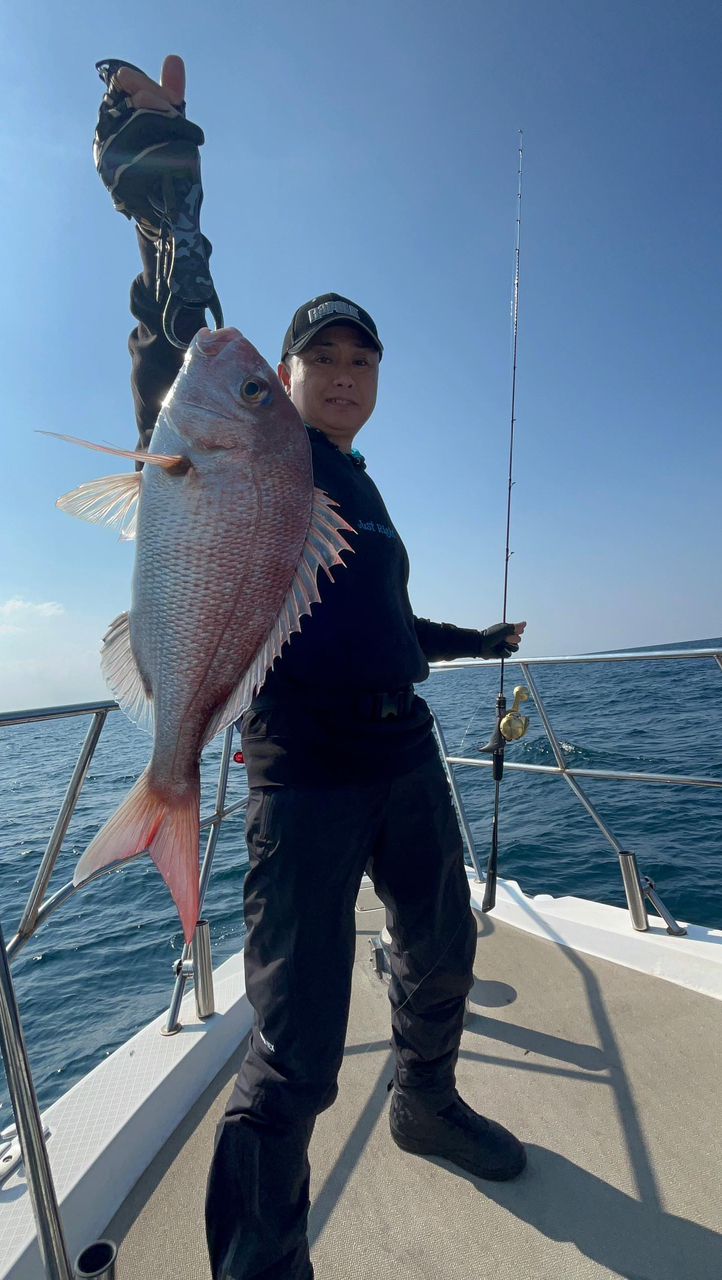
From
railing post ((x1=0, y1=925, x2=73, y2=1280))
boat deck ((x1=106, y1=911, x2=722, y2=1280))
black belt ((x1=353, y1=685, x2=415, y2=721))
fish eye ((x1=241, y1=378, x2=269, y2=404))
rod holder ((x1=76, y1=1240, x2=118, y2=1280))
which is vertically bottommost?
boat deck ((x1=106, y1=911, x2=722, y2=1280))

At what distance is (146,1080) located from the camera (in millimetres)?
2107

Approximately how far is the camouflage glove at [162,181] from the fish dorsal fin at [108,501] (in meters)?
0.48

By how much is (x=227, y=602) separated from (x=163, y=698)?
0.25 meters

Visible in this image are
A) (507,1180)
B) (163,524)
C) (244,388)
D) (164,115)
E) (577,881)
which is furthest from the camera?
(577,881)

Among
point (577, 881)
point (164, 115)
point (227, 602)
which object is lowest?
point (577, 881)

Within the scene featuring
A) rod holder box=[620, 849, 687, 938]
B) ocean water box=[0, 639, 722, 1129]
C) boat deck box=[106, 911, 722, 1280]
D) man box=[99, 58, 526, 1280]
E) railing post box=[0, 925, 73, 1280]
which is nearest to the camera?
railing post box=[0, 925, 73, 1280]

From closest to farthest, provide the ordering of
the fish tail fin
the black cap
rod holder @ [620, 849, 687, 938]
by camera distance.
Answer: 1. the fish tail fin
2. the black cap
3. rod holder @ [620, 849, 687, 938]

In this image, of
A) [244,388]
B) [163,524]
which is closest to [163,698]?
[163,524]

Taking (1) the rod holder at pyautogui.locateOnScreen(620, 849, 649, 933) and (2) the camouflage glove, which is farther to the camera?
(1) the rod holder at pyautogui.locateOnScreen(620, 849, 649, 933)

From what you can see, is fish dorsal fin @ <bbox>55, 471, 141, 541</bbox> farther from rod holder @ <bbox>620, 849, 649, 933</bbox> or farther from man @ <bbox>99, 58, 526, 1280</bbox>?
rod holder @ <bbox>620, 849, 649, 933</bbox>

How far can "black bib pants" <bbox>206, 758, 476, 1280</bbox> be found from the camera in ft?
4.38

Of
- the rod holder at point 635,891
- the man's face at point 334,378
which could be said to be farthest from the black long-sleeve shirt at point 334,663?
the rod holder at point 635,891

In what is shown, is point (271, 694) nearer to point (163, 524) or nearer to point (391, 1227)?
point (163, 524)

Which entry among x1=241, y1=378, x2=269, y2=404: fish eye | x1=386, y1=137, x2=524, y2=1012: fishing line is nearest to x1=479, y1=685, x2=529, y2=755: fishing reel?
x1=386, y1=137, x2=524, y2=1012: fishing line
